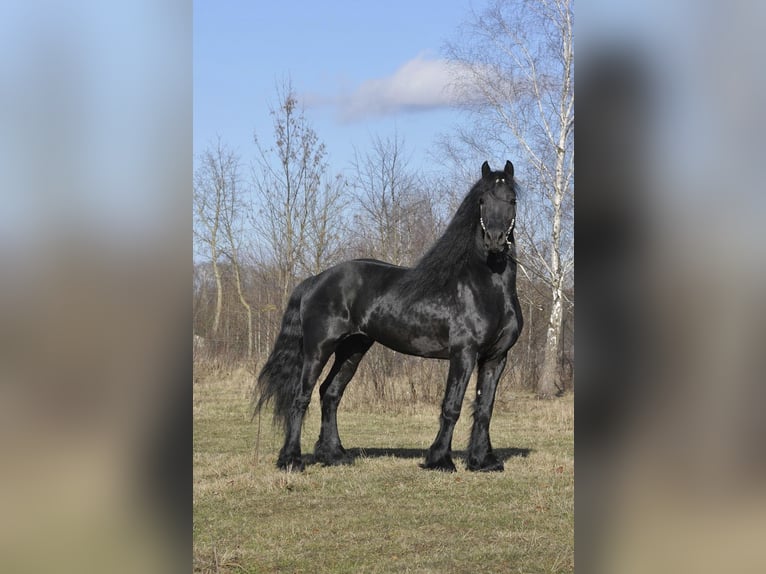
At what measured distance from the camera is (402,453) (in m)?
8.90

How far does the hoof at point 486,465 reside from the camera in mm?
7758

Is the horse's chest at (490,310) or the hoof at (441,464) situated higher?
the horse's chest at (490,310)

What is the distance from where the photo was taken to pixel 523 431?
11.2 m

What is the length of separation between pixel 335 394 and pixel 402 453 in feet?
3.26

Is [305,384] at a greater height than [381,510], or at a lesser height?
greater

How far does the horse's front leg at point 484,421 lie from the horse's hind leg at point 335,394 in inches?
49.3

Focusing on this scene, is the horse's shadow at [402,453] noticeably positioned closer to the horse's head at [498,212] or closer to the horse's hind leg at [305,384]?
the horse's hind leg at [305,384]

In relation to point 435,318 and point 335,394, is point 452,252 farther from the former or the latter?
point 335,394

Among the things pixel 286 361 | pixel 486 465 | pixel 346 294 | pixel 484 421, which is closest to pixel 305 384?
pixel 286 361

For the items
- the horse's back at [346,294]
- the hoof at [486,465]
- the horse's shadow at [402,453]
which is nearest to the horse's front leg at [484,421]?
the hoof at [486,465]
